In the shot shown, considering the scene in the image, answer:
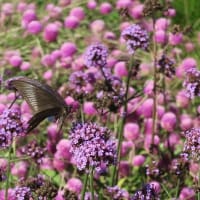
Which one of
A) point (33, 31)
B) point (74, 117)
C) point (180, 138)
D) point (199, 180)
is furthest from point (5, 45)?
point (199, 180)

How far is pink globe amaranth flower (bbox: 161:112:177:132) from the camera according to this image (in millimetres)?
2619

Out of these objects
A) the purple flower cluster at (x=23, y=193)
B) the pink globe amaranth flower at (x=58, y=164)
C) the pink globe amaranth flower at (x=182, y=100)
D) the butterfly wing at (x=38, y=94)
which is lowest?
the purple flower cluster at (x=23, y=193)

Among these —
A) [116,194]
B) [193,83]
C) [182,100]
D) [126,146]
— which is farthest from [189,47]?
[116,194]

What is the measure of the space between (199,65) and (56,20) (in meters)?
1.04

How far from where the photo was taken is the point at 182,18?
4199 millimetres

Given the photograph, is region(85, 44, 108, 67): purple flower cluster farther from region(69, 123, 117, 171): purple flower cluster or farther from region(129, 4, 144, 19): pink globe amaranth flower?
region(129, 4, 144, 19): pink globe amaranth flower

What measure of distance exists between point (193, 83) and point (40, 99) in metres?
0.51

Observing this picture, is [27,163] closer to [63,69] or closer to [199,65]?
[63,69]

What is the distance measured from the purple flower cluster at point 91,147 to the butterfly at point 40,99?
16 centimetres

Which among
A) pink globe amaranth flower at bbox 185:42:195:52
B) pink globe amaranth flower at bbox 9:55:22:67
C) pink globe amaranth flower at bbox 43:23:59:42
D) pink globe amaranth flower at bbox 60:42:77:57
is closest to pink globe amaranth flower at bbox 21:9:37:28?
pink globe amaranth flower at bbox 43:23:59:42

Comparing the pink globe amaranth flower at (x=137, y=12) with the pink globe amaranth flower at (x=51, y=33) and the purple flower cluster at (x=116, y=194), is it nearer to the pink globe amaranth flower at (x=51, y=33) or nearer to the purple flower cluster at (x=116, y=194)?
the pink globe amaranth flower at (x=51, y=33)

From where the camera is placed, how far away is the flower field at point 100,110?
1.65m

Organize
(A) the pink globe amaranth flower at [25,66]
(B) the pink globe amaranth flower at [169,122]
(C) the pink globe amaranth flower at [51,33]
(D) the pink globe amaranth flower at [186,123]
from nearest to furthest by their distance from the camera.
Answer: (B) the pink globe amaranth flower at [169,122] < (D) the pink globe amaranth flower at [186,123] < (A) the pink globe amaranth flower at [25,66] < (C) the pink globe amaranth flower at [51,33]

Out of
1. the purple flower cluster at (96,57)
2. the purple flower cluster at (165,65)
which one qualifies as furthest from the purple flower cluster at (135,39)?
the purple flower cluster at (165,65)
